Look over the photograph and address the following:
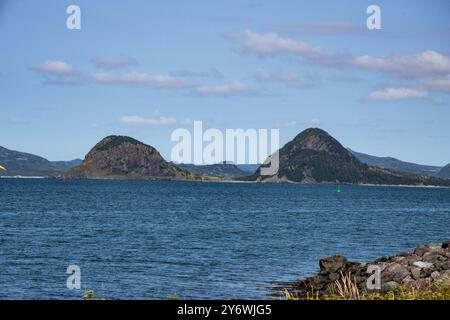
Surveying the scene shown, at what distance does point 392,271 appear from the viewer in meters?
34.5

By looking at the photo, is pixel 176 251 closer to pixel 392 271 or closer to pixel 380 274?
pixel 380 274

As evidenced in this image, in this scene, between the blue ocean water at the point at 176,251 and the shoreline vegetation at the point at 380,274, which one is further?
the blue ocean water at the point at 176,251

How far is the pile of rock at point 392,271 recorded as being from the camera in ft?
103

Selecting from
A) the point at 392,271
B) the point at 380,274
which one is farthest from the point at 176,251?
the point at 392,271

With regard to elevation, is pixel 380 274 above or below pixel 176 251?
above

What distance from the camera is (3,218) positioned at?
103188mm

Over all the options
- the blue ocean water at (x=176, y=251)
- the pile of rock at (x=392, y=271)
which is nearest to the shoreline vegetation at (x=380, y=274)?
the pile of rock at (x=392, y=271)

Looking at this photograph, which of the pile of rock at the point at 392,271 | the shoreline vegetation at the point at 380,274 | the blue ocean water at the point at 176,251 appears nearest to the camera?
the shoreline vegetation at the point at 380,274

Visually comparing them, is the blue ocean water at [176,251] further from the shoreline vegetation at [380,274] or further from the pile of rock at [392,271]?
the pile of rock at [392,271]

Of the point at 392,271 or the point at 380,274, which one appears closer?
the point at 392,271

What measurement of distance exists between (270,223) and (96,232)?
108 feet

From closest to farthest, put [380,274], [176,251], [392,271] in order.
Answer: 1. [392,271]
2. [380,274]
3. [176,251]

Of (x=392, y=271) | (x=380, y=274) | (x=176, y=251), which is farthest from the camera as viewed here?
(x=176, y=251)
